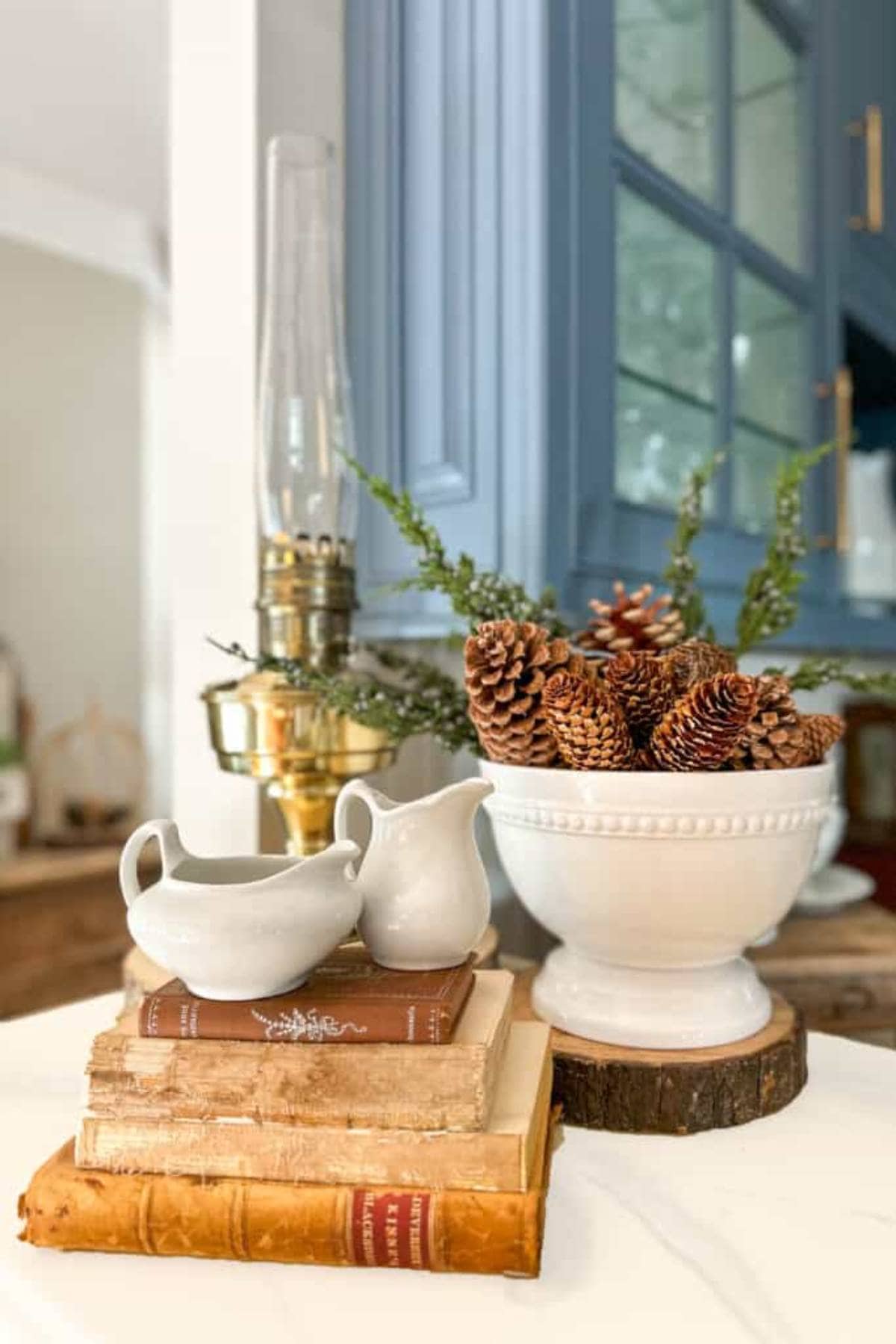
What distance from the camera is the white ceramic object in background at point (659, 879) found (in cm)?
60

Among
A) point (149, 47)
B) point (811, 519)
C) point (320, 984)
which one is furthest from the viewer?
point (149, 47)

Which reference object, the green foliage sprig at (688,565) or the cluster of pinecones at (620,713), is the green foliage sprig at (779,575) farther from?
the cluster of pinecones at (620,713)

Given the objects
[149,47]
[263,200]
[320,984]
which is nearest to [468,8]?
[263,200]

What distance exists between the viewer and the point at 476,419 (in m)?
1.03

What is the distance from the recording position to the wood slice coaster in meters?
0.60

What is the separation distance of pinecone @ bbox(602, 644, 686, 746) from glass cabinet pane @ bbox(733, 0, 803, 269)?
950 mm

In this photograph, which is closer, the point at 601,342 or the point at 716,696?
the point at 716,696

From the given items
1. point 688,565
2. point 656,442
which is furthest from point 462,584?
point 656,442

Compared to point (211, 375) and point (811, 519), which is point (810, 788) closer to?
point (211, 375)

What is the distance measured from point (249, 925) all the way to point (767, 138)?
55.2 inches

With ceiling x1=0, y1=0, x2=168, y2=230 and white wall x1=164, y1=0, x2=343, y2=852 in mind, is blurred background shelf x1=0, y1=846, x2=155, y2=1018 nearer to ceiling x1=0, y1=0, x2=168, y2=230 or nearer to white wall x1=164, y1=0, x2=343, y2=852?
white wall x1=164, y1=0, x2=343, y2=852

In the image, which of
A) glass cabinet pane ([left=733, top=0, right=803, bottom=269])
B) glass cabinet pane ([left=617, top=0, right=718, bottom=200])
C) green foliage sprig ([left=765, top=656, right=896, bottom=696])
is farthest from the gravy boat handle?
glass cabinet pane ([left=733, top=0, right=803, bottom=269])

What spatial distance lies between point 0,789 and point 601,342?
1.86 meters

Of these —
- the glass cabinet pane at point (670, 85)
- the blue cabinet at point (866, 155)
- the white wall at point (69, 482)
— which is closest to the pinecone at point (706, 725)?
the glass cabinet pane at point (670, 85)
